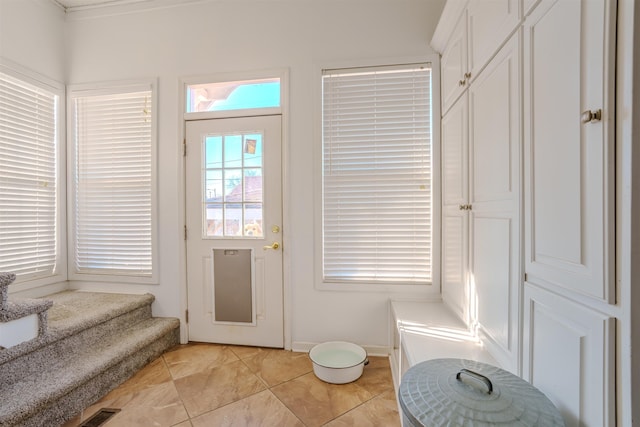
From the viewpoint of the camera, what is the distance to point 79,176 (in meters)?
2.53

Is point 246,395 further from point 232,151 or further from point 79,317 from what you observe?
point 232,151

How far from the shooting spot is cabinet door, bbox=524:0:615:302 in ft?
2.18

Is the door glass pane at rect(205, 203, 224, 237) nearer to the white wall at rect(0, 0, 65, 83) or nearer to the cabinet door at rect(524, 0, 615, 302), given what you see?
the white wall at rect(0, 0, 65, 83)

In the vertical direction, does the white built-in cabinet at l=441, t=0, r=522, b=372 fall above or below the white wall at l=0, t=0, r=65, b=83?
below

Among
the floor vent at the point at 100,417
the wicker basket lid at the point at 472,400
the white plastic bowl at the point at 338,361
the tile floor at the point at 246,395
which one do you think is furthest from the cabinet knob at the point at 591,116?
the floor vent at the point at 100,417

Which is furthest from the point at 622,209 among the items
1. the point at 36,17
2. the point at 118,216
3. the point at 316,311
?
the point at 36,17

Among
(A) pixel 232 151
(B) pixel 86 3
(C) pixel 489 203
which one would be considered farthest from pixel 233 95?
(C) pixel 489 203

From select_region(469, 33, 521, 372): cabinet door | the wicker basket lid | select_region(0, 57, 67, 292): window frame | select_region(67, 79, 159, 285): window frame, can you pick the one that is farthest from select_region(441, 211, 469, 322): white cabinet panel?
select_region(0, 57, 67, 292): window frame

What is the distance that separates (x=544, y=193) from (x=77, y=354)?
2.73 m

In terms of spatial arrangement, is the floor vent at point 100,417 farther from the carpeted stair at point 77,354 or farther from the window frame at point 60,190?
the window frame at point 60,190

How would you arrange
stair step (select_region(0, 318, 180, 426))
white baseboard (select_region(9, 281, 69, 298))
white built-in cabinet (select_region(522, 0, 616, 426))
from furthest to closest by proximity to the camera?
white baseboard (select_region(9, 281, 69, 298)), stair step (select_region(0, 318, 180, 426)), white built-in cabinet (select_region(522, 0, 616, 426))

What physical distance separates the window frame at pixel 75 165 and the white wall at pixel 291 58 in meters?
0.06

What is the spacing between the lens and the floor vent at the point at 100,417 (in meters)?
1.50

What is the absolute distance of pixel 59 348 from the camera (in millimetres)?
1720
